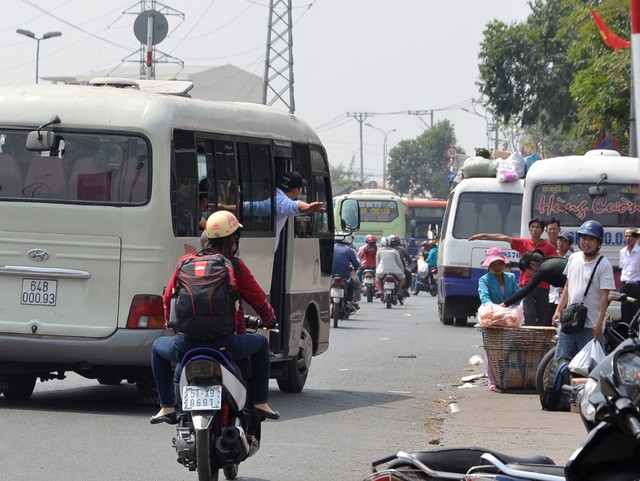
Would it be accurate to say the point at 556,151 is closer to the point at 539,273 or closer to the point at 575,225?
the point at 575,225

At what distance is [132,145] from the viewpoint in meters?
12.1

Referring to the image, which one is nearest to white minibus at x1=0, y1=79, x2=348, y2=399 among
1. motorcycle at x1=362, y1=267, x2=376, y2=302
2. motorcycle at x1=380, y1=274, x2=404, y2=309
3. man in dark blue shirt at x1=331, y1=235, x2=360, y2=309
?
man in dark blue shirt at x1=331, y1=235, x2=360, y2=309

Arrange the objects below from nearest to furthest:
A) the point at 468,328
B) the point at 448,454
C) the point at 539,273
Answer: the point at 448,454 < the point at 539,273 < the point at 468,328

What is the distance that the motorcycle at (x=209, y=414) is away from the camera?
26.8ft

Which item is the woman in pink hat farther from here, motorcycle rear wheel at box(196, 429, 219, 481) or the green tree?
the green tree

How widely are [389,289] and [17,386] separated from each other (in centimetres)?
2255

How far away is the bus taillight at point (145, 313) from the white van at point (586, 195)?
34.3ft

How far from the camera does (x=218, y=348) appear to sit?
856 centimetres

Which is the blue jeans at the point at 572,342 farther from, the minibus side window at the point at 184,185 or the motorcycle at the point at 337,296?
the motorcycle at the point at 337,296

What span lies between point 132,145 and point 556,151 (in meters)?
71.2

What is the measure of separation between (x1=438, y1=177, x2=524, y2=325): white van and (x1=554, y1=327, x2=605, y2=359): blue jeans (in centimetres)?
1350

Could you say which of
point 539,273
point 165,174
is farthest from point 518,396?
point 165,174

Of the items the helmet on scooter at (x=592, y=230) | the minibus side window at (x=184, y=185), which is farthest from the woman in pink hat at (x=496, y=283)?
the minibus side window at (x=184, y=185)

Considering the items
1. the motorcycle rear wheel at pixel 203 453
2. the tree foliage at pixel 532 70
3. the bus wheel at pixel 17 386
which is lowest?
the bus wheel at pixel 17 386
